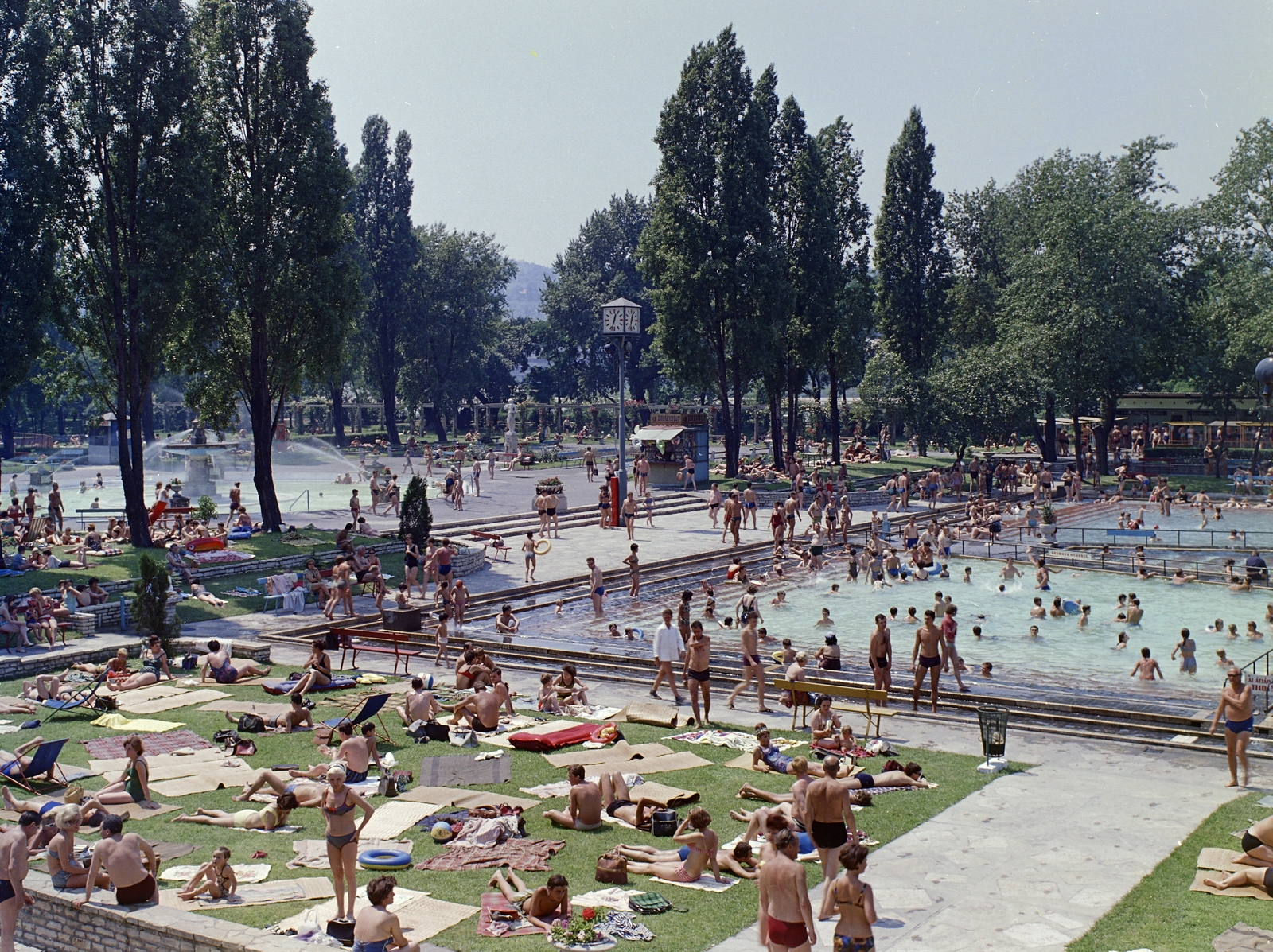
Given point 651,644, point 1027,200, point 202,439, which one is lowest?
point 651,644

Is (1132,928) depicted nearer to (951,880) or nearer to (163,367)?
(951,880)

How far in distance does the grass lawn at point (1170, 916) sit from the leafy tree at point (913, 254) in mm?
46114

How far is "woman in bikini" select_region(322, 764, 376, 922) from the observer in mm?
9500

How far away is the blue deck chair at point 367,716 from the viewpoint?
14.6m

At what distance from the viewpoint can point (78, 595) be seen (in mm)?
22422

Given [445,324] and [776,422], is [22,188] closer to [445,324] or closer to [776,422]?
[776,422]

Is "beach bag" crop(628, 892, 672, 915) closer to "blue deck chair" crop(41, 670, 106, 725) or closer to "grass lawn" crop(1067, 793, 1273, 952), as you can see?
"grass lawn" crop(1067, 793, 1273, 952)

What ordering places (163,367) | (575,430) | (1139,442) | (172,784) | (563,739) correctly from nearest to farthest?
(172,784), (563,739), (163,367), (1139,442), (575,430)

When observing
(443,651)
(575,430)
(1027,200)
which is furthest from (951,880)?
(575,430)

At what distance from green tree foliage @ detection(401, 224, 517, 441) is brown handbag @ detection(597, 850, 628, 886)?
2405 inches

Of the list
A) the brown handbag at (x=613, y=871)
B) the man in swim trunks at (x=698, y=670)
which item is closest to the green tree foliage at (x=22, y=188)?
the man in swim trunks at (x=698, y=670)

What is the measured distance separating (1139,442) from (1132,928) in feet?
158

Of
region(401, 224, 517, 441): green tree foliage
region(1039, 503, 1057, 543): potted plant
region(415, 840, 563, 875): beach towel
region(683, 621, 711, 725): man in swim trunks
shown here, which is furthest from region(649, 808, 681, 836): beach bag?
region(401, 224, 517, 441): green tree foliage

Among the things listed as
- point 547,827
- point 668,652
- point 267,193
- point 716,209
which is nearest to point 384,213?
point 716,209
